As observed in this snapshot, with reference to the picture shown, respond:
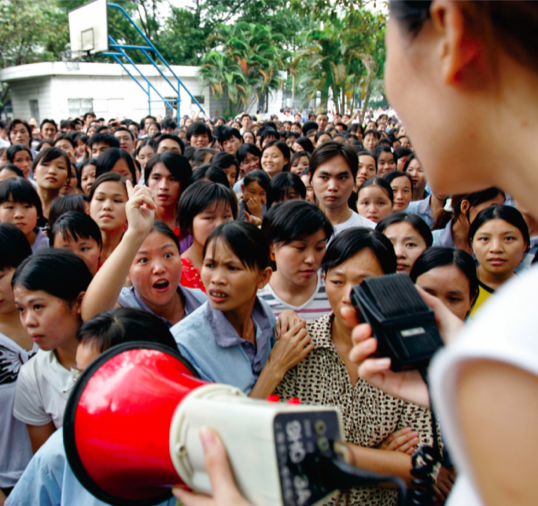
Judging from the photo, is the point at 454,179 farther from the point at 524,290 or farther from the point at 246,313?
the point at 246,313

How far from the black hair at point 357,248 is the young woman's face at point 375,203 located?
176cm

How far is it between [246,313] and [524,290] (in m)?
1.52

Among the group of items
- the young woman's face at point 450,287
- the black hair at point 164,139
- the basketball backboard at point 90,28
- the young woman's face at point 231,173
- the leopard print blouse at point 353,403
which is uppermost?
the basketball backboard at point 90,28

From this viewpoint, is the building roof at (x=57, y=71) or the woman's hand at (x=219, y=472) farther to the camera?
the building roof at (x=57, y=71)

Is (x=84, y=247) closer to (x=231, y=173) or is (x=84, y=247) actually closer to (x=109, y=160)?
(x=109, y=160)

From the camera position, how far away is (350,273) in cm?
183

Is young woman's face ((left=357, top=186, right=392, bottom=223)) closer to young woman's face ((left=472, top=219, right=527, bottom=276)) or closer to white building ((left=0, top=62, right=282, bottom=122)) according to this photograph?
young woman's face ((left=472, top=219, right=527, bottom=276))

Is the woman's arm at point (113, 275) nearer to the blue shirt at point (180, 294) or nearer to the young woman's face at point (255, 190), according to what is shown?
the blue shirt at point (180, 294)

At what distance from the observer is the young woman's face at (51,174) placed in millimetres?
3938

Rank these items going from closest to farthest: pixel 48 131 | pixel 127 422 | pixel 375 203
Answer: pixel 127 422, pixel 375 203, pixel 48 131

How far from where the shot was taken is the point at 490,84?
1.73ft

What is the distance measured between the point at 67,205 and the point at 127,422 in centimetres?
271

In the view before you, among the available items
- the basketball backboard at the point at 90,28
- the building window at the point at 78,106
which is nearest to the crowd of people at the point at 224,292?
the basketball backboard at the point at 90,28

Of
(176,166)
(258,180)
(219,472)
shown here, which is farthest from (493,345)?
(258,180)
